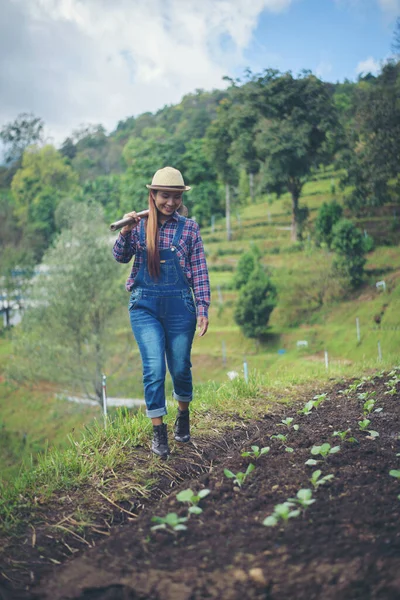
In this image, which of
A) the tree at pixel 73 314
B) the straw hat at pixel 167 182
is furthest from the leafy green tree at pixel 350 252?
the straw hat at pixel 167 182

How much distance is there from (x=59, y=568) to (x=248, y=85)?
4339 centimetres

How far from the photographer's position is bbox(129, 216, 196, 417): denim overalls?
5078 mm

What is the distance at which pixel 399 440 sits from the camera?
465cm

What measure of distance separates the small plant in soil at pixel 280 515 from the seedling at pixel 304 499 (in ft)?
0.26

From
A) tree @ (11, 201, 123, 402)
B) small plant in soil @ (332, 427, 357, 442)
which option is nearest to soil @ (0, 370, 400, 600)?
small plant in soil @ (332, 427, 357, 442)

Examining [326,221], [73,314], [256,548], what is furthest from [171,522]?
[326,221]

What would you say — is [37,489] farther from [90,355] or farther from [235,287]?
A: [235,287]

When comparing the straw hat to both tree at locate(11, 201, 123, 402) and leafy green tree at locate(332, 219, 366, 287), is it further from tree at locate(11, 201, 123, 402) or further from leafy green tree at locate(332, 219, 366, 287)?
leafy green tree at locate(332, 219, 366, 287)

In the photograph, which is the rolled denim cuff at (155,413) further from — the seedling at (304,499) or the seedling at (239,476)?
the seedling at (304,499)

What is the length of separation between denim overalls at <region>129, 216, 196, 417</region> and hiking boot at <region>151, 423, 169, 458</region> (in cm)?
11

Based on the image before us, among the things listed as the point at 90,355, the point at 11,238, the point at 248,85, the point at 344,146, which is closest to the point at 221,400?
the point at 90,355

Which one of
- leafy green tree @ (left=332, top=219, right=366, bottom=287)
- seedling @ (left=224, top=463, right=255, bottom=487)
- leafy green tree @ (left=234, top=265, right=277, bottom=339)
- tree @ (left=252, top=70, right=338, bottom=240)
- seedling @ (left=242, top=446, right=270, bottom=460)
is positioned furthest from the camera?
tree @ (left=252, top=70, right=338, bottom=240)

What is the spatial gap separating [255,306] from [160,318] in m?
30.0

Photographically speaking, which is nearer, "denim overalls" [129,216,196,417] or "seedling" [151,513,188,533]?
"seedling" [151,513,188,533]
